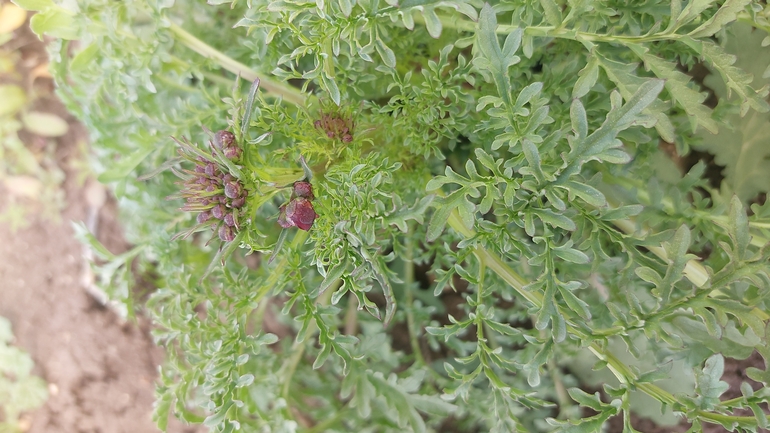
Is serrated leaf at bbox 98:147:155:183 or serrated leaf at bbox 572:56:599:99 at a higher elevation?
serrated leaf at bbox 572:56:599:99

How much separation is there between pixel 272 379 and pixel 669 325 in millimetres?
1209

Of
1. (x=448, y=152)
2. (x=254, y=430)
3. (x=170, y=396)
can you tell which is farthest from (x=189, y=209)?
(x=448, y=152)

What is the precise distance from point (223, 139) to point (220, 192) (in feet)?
0.38

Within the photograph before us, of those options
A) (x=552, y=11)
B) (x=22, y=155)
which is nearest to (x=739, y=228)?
(x=552, y=11)

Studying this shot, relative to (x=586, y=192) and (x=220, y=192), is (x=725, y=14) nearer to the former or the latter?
(x=586, y=192)

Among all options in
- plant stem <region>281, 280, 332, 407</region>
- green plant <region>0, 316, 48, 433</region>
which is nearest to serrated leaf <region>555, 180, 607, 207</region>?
plant stem <region>281, 280, 332, 407</region>

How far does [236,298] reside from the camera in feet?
5.07

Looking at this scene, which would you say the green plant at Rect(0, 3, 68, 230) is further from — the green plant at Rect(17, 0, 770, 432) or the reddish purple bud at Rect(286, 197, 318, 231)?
the reddish purple bud at Rect(286, 197, 318, 231)

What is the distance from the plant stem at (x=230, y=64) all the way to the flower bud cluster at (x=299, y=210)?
1.73 feet

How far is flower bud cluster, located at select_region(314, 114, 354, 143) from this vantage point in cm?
137

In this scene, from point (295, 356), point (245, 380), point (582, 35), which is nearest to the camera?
point (582, 35)

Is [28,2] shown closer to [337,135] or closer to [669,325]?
[337,135]

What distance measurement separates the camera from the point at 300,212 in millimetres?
1176

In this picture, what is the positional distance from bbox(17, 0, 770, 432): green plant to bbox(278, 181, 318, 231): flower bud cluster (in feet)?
0.05
